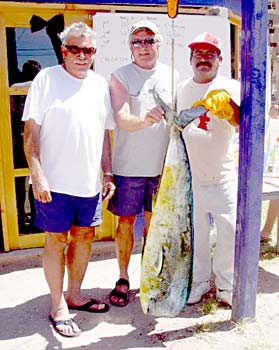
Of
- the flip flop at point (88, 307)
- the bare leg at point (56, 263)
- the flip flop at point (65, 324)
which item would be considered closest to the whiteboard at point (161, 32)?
the bare leg at point (56, 263)

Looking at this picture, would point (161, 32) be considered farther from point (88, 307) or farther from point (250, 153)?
point (88, 307)

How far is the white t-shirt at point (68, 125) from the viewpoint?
298cm

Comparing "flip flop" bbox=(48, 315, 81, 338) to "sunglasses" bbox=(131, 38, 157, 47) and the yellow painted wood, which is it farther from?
"sunglasses" bbox=(131, 38, 157, 47)

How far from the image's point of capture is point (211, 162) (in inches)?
137

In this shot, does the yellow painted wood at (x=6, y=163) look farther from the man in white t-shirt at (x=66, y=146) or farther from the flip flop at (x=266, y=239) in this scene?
the flip flop at (x=266, y=239)

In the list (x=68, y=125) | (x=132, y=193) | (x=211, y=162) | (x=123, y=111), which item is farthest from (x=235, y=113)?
(x=68, y=125)

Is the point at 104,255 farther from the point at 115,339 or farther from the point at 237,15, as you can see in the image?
the point at 237,15

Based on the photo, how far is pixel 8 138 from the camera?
Answer: 4371 mm

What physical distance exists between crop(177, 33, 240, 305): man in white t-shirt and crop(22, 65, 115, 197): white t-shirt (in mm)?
658

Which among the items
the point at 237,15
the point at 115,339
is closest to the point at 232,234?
the point at 115,339

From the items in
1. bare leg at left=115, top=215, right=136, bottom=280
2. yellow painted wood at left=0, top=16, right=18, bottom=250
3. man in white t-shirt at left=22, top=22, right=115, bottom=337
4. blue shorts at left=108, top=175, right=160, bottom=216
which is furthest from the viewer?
yellow painted wood at left=0, top=16, right=18, bottom=250

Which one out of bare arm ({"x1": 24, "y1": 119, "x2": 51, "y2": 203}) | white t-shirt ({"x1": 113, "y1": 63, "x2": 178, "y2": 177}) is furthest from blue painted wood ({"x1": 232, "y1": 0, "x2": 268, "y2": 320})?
bare arm ({"x1": 24, "y1": 119, "x2": 51, "y2": 203})

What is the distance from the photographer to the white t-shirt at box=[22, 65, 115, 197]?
2982 mm

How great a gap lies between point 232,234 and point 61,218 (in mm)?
1198
